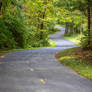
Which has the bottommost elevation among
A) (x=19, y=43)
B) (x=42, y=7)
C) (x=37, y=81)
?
(x=19, y=43)

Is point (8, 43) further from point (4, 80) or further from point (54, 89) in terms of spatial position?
point (54, 89)

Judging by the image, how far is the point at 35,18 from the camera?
Answer: 12.2 meters

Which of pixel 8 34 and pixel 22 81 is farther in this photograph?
pixel 8 34

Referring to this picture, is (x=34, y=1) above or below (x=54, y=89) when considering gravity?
above

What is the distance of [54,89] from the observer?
6.39 m

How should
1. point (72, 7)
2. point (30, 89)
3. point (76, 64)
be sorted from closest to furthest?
point (30, 89)
point (76, 64)
point (72, 7)

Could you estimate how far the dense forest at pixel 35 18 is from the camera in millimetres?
10656

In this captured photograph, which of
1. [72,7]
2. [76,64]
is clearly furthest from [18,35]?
[76,64]

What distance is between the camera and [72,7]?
16.8 meters

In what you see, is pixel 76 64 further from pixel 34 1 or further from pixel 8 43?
pixel 8 43

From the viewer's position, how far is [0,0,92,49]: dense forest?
420 inches

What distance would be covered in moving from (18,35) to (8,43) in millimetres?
2415

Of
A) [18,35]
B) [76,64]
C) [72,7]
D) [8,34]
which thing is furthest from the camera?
[18,35]

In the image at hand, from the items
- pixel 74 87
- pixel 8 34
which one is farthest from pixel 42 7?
pixel 8 34
